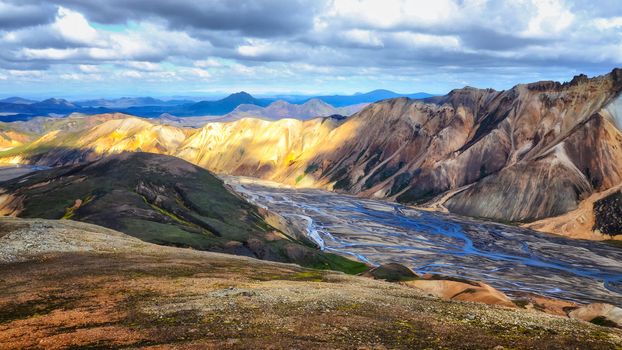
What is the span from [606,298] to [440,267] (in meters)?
39.1

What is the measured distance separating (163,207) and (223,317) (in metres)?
112

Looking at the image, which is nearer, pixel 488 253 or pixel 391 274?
pixel 391 274

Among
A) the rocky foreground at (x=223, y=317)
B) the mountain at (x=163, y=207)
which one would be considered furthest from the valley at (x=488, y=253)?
the rocky foreground at (x=223, y=317)

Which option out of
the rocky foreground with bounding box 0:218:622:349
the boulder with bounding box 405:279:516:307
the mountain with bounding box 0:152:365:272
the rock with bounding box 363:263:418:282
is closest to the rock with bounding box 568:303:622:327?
the boulder with bounding box 405:279:516:307

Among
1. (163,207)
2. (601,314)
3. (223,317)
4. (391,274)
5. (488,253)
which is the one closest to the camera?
(223,317)

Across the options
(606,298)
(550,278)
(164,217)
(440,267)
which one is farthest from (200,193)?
(606,298)

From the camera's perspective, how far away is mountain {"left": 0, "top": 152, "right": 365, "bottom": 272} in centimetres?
11156

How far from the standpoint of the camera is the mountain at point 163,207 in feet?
366

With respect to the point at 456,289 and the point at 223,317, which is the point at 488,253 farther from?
the point at 223,317

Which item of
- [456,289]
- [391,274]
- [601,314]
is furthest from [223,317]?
[391,274]

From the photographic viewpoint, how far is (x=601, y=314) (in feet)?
212

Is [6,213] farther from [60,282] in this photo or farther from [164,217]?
[60,282]

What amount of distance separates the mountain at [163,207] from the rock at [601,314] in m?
57.6

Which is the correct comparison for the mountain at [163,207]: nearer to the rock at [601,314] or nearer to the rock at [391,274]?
the rock at [391,274]
